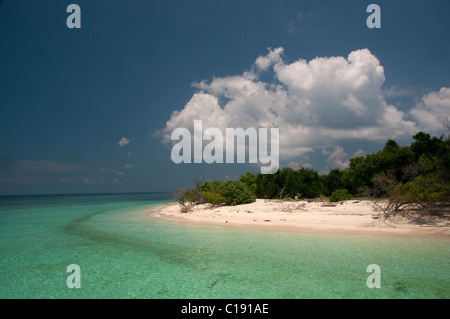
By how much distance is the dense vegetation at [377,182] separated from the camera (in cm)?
1466

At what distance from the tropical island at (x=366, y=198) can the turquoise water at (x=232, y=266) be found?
3054 millimetres

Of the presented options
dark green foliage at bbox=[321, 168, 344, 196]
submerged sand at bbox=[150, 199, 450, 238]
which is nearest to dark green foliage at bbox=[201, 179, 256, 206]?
submerged sand at bbox=[150, 199, 450, 238]

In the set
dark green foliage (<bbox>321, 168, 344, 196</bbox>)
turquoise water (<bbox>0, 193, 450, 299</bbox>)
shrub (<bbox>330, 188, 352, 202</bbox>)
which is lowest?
turquoise water (<bbox>0, 193, 450, 299</bbox>)

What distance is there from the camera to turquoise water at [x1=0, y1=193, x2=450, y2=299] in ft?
22.8

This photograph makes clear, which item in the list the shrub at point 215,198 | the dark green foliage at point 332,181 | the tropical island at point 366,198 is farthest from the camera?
the dark green foliage at point 332,181

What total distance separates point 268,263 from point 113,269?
597 centimetres

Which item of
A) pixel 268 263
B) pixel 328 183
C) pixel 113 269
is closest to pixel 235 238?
pixel 268 263

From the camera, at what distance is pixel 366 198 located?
2072 cm

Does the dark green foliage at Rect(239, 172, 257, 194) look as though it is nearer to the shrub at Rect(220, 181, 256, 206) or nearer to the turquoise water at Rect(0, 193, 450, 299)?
the shrub at Rect(220, 181, 256, 206)

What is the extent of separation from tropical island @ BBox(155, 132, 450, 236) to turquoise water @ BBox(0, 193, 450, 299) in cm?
305

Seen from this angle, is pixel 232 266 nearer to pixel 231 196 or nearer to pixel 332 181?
pixel 231 196

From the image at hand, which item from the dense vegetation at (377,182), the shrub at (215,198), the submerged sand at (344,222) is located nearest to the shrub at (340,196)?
the dense vegetation at (377,182)

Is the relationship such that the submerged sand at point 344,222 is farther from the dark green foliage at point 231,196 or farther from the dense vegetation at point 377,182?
the dark green foliage at point 231,196
